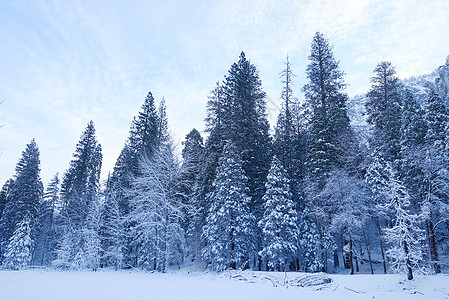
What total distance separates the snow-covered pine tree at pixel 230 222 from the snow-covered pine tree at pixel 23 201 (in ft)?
91.2

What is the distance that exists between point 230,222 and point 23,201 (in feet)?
109

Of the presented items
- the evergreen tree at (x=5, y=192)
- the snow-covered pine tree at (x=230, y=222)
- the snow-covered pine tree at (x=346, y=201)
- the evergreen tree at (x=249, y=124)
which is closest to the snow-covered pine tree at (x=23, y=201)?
the evergreen tree at (x=5, y=192)

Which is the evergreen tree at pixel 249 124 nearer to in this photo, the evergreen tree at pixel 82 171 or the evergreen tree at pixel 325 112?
the evergreen tree at pixel 325 112

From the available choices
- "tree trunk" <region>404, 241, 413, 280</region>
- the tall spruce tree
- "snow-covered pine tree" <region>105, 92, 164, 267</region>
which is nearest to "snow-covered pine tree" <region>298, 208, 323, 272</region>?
the tall spruce tree

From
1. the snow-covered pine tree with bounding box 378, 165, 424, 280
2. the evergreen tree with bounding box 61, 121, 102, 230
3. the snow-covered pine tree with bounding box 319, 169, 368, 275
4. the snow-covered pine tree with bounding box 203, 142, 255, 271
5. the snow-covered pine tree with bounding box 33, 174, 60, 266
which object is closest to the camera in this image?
the snow-covered pine tree with bounding box 378, 165, 424, 280

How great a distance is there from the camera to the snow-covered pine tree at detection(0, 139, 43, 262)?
117 ft

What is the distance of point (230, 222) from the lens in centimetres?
2216

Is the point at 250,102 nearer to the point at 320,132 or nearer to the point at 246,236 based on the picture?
the point at 320,132

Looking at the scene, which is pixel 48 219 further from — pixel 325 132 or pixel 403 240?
pixel 403 240

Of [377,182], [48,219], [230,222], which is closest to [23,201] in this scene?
[48,219]

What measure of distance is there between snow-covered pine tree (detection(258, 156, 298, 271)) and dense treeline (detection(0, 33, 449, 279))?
0.38 ft

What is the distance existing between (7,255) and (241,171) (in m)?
28.8

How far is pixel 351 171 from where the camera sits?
24094 millimetres

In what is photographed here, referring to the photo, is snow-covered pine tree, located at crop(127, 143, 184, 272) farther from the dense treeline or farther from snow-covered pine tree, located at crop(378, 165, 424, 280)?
snow-covered pine tree, located at crop(378, 165, 424, 280)
